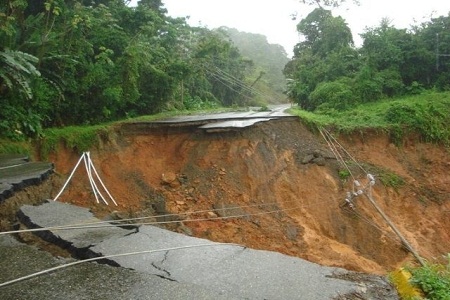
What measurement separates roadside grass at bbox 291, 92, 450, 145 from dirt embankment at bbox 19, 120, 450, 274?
646mm

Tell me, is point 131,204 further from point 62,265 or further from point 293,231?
point 62,265

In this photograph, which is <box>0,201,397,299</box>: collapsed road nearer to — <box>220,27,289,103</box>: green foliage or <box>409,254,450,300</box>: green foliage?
<box>409,254,450,300</box>: green foliage

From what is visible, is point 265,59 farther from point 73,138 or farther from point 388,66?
point 73,138

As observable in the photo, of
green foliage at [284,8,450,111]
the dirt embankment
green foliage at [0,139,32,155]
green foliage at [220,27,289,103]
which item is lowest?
the dirt embankment

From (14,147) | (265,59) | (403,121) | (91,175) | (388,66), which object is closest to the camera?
(14,147)

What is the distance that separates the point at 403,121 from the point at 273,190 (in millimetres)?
5227

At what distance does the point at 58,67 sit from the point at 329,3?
18.9 metres

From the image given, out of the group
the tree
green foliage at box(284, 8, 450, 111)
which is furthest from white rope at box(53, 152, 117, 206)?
the tree

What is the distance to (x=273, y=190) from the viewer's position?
369 inches

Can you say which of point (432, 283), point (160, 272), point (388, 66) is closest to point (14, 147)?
point (160, 272)

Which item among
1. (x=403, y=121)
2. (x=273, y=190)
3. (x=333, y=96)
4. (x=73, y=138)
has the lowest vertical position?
(x=273, y=190)

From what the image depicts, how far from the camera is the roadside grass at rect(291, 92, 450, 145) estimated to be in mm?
11273

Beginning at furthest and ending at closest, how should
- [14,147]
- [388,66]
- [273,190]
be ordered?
[388,66] < [273,190] < [14,147]

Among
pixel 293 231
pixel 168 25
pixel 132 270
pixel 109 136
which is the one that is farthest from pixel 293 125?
pixel 132 270
